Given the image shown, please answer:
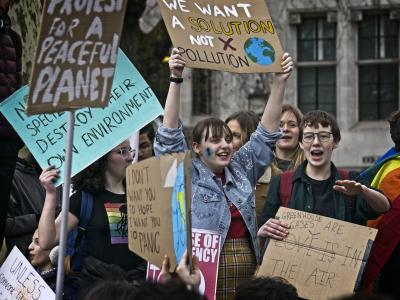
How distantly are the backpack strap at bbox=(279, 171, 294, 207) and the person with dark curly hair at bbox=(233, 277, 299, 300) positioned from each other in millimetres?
1347

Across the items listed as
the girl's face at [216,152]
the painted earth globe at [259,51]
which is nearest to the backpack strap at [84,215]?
the girl's face at [216,152]

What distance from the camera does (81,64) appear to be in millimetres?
6074

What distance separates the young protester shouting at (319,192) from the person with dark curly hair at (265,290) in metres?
1.16

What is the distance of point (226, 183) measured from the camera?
268 inches

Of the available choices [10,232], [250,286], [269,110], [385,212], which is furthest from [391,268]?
[10,232]

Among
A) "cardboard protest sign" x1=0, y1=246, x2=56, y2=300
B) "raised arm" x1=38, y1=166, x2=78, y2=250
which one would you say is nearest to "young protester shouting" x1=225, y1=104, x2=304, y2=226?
"raised arm" x1=38, y1=166, x2=78, y2=250

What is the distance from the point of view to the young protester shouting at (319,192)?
6.66 m

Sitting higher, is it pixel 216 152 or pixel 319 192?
pixel 216 152

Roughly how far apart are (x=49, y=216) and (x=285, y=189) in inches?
48.8

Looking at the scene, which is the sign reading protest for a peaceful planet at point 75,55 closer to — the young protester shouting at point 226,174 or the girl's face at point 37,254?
the young protester shouting at point 226,174

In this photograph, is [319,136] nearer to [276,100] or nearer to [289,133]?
[276,100]

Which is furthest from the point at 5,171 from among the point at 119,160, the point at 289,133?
the point at 289,133

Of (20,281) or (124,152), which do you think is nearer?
(20,281)

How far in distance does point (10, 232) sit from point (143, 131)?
6.03 feet
